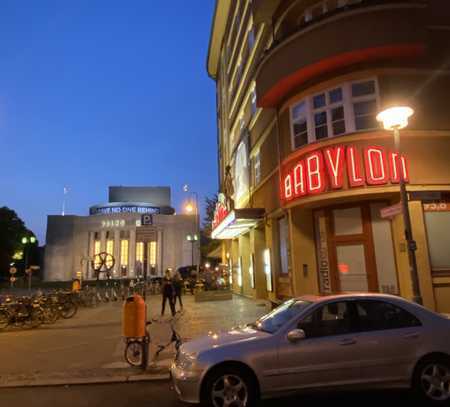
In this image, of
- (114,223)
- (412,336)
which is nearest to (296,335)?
(412,336)

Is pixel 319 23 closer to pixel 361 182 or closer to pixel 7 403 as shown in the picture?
pixel 361 182

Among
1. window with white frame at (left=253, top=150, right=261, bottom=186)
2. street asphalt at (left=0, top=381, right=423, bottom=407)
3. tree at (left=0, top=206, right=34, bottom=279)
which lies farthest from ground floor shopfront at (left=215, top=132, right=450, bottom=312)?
tree at (left=0, top=206, right=34, bottom=279)

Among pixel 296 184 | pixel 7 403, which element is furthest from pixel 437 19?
pixel 7 403

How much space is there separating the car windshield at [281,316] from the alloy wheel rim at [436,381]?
1.83 meters

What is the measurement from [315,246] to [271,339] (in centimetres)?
959

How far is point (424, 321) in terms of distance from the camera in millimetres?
5930

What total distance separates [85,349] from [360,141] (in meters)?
9.87

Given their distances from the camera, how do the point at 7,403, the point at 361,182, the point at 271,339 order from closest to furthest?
the point at 271,339
the point at 7,403
the point at 361,182

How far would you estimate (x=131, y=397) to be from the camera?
261 inches

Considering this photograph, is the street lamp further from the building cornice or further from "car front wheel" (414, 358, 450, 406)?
the building cornice

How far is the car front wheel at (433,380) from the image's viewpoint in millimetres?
5637

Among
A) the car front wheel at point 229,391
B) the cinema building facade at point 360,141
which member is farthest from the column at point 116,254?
the car front wheel at point 229,391

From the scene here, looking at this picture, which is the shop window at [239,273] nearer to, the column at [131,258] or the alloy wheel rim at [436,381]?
the alloy wheel rim at [436,381]

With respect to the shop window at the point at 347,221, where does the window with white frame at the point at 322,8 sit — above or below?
above
